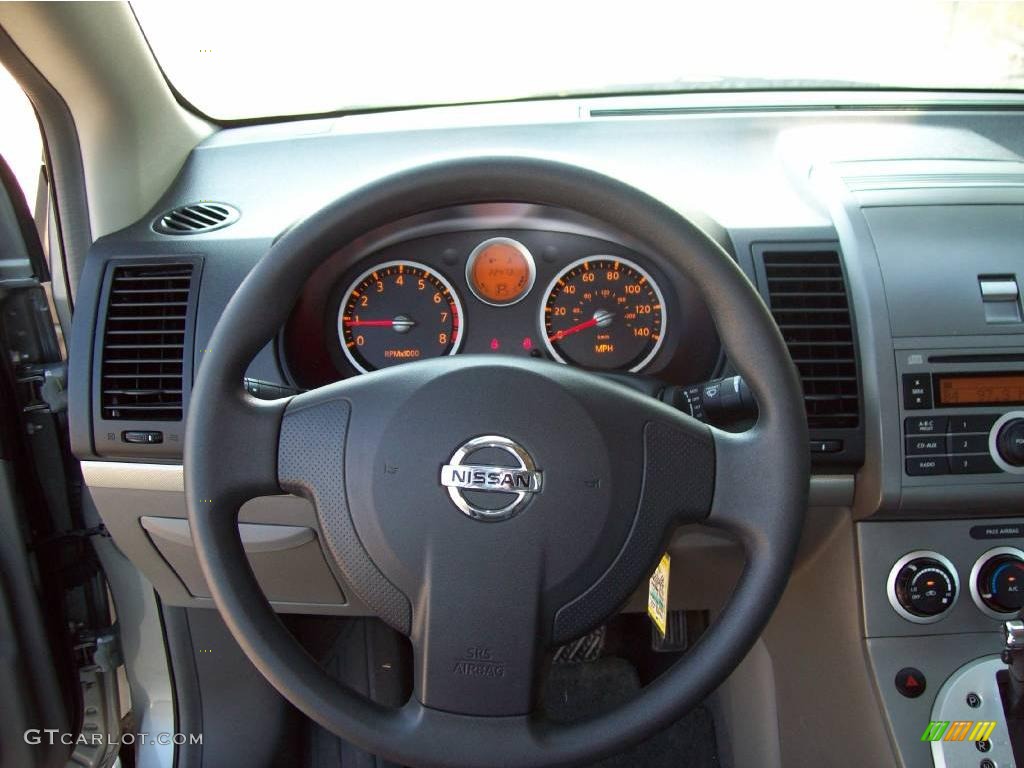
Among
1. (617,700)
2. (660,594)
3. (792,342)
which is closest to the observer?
(660,594)

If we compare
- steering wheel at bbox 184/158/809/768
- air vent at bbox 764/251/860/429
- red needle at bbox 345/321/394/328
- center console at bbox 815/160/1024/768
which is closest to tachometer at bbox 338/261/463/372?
red needle at bbox 345/321/394/328

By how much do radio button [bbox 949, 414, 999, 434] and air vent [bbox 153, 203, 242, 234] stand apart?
127cm

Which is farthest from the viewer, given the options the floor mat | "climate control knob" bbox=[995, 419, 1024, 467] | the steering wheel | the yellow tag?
the floor mat

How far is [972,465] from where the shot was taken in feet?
4.78

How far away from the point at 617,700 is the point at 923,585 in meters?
0.93

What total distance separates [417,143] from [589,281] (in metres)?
0.54

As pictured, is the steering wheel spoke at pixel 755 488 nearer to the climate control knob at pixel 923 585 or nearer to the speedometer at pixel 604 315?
the speedometer at pixel 604 315

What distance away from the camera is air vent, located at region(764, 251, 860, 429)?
146 centimetres

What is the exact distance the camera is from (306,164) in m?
1.80

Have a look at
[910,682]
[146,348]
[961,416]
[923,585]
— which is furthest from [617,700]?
[146,348]

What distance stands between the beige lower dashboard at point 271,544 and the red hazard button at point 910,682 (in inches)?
12.6

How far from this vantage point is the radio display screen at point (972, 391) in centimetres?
145

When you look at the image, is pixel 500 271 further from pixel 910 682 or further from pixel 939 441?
pixel 910 682

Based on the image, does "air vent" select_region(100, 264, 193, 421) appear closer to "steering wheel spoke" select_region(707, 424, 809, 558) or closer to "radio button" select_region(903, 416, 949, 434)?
"steering wheel spoke" select_region(707, 424, 809, 558)
